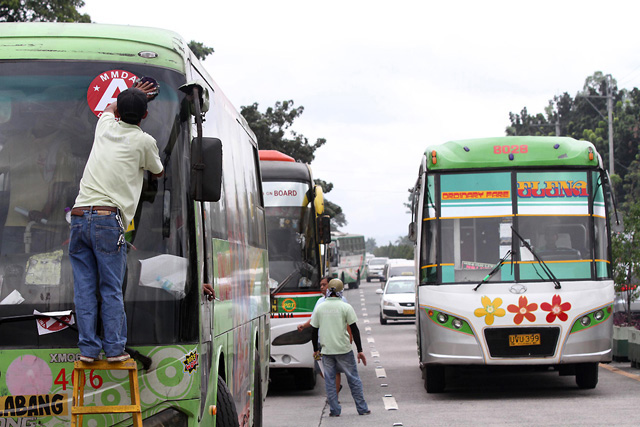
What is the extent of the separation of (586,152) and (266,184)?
16.9 ft

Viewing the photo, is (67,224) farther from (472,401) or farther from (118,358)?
(472,401)

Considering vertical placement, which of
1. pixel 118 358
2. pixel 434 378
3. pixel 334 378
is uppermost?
pixel 118 358

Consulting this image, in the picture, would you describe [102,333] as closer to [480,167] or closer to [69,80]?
[69,80]

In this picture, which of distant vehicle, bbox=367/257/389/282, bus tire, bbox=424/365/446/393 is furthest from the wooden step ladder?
distant vehicle, bbox=367/257/389/282

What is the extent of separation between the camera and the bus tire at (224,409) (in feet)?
21.3

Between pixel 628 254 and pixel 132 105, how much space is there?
1482 cm

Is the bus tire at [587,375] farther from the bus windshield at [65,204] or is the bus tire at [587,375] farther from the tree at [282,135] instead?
the tree at [282,135]

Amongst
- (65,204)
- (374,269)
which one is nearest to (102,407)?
(65,204)

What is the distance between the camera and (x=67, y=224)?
18.2 feet

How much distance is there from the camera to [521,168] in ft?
45.1

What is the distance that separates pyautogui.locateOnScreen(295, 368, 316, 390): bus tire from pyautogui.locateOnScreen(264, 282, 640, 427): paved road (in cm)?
16

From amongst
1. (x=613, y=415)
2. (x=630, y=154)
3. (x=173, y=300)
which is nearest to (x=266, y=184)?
(x=613, y=415)

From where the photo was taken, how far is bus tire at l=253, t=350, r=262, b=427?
384 inches

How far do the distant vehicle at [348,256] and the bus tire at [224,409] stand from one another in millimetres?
50308
